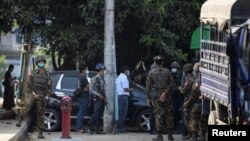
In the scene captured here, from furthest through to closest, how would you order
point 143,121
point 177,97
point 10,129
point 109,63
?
1. point 143,121
2. point 109,63
3. point 177,97
4. point 10,129

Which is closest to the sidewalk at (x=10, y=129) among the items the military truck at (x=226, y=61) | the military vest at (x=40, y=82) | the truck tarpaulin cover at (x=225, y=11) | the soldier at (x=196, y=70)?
the military vest at (x=40, y=82)

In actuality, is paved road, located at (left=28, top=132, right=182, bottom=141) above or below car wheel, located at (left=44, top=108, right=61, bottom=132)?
below

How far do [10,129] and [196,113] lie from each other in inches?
189

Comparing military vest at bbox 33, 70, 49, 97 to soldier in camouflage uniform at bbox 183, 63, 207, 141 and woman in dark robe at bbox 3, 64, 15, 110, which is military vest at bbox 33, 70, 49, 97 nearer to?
soldier in camouflage uniform at bbox 183, 63, 207, 141

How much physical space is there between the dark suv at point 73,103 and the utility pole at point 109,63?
1.86 ft

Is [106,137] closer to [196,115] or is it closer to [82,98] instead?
[82,98]

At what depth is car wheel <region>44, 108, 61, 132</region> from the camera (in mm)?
18281

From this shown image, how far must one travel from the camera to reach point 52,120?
60.3ft

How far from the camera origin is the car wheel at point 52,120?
18281 millimetres

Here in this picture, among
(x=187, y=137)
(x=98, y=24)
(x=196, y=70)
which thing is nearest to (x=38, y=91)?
(x=187, y=137)

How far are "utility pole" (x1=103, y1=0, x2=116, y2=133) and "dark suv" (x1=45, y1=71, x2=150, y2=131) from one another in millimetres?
567

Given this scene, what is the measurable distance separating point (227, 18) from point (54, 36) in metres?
10.6

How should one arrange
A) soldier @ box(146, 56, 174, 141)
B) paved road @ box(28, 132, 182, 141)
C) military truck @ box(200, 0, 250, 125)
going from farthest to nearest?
paved road @ box(28, 132, 182, 141), soldier @ box(146, 56, 174, 141), military truck @ box(200, 0, 250, 125)

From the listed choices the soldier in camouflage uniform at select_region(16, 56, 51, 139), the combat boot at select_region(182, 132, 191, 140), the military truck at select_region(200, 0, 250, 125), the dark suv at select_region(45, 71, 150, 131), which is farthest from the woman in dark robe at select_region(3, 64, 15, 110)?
the military truck at select_region(200, 0, 250, 125)
